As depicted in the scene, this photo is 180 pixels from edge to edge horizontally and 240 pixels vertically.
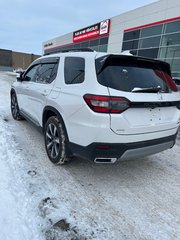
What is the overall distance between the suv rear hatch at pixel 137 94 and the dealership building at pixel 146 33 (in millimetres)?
11957

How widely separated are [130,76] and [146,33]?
1921 cm

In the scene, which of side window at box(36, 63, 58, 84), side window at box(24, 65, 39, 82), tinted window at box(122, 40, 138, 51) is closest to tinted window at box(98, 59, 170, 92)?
side window at box(36, 63, 58, 84)

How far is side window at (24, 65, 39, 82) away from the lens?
4482 mm

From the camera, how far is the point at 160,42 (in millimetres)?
17922

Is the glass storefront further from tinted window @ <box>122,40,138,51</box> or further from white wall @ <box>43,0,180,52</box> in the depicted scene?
white wall @ <box>43,0,180,52</box>

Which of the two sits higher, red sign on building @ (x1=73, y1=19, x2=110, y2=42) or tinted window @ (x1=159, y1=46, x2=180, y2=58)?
red sign on building @ (x1=73, y1=19, x2=110, y2=42)

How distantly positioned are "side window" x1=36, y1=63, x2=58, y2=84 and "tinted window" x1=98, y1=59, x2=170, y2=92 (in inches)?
49.6

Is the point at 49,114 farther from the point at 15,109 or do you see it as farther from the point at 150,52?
the point at 150,52

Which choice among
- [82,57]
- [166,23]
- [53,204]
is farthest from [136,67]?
[166,23]

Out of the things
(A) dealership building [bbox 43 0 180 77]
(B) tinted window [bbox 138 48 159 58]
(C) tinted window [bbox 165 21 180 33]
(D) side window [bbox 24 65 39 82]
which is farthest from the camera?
(B) tinted window [bbox 138 48 159 58]

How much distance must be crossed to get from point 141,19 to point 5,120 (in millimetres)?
19033

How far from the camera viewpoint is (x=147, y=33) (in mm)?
19188

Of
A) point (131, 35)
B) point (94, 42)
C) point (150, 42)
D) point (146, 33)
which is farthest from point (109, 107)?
point (94, 42)

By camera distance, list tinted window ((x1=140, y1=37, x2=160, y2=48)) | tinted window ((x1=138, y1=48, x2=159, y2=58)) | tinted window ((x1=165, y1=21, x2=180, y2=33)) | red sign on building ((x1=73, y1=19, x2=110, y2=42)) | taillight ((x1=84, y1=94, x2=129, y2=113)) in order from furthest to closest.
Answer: red sign on building ((x1=73, y1=19, x2=110, y2=42)) < tinted window ((x1=138, y1=48, x2=159, y2=58)) < tinted window ((x1=140, y1=37, x2=160, y2=48)) < tinted window ((x1=165, y1=21, x2=180, y2=33)) < taillight ((x1=84, y1=94, x2=129, y2=113))
